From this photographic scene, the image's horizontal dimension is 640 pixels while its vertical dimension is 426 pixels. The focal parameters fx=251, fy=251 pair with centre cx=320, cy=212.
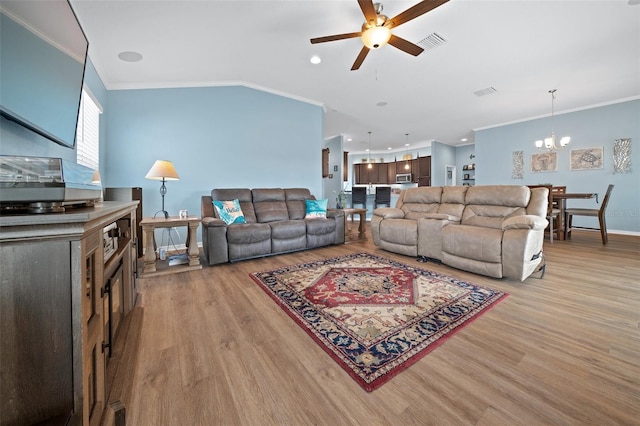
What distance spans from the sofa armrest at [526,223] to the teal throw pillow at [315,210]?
8.29 ft

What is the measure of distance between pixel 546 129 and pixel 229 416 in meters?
8.45

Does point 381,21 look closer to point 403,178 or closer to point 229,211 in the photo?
point 229,211

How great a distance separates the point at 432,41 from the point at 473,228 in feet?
7.68

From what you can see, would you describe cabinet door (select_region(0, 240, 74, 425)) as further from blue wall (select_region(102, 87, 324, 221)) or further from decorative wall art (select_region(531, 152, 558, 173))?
decorative wall art (select_region(531, 152, 558, 173))

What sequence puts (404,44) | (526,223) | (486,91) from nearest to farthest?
(526,223) → (404,44) → (486,91)

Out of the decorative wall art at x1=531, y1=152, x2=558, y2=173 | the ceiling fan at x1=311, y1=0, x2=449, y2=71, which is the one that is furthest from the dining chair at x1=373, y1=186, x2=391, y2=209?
the ceiling fan at x1=311, y1=0, x2=449, y2=71

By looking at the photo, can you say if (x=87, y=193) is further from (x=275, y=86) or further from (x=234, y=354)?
(x=275, y=86)

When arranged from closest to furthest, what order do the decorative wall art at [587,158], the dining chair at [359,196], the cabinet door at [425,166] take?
1. the decorative wall art at [587,158]
2. the dining chair at [359,196]
3. the cabinet door at [425,166]

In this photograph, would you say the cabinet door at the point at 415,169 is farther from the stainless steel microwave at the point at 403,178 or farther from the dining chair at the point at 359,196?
the dining chair at the point at 359,196

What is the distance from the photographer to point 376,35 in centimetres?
236

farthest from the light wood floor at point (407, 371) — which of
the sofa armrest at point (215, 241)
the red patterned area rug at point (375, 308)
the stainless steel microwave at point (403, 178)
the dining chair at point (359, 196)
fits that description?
the stainless steel microwave at point (403, 178)

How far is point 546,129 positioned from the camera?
6.23 meters

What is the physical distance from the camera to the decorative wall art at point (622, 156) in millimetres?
5199

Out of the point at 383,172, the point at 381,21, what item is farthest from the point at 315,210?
the point at 383,172
